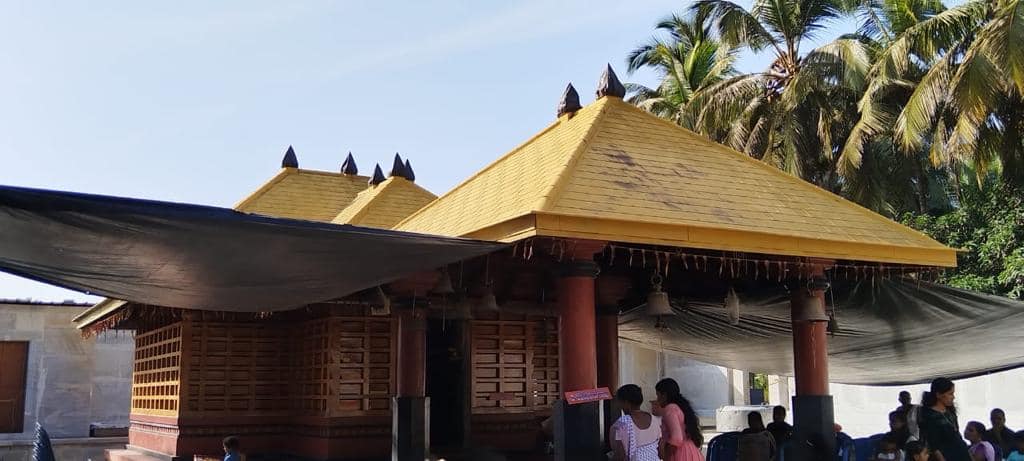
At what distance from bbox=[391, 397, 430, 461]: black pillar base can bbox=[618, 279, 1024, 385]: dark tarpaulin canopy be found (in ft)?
11.4

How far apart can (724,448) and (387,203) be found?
280 inches

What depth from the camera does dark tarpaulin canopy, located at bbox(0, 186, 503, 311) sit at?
582 centimetres

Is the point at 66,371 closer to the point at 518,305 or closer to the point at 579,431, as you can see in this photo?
the point at 518,305

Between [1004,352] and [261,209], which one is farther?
[261,209]

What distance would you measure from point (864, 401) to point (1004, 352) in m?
9.06

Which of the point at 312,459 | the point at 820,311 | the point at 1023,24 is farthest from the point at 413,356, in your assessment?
the point at 1023,24

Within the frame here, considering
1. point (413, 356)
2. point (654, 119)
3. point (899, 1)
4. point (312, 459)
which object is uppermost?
point (899, 1)

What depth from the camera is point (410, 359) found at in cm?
1046

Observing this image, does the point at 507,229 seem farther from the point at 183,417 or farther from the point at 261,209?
the point at 261,209

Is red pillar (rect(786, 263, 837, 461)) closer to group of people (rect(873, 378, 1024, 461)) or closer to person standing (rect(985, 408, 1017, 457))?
group of people (rect(873, 378, 1024, 461))

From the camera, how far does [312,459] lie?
40.2 feet

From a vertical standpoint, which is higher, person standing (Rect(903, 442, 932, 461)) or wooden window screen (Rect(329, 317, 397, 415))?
wooden window screen (Rect(329, 317, 397, 415))

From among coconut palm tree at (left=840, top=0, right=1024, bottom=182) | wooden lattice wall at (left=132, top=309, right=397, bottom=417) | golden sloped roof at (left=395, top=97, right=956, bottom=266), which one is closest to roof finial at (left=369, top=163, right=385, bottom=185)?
wooden lattice wall at (left=132, top=309, right=397, bottom=417)

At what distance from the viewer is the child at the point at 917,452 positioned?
6.91 m
